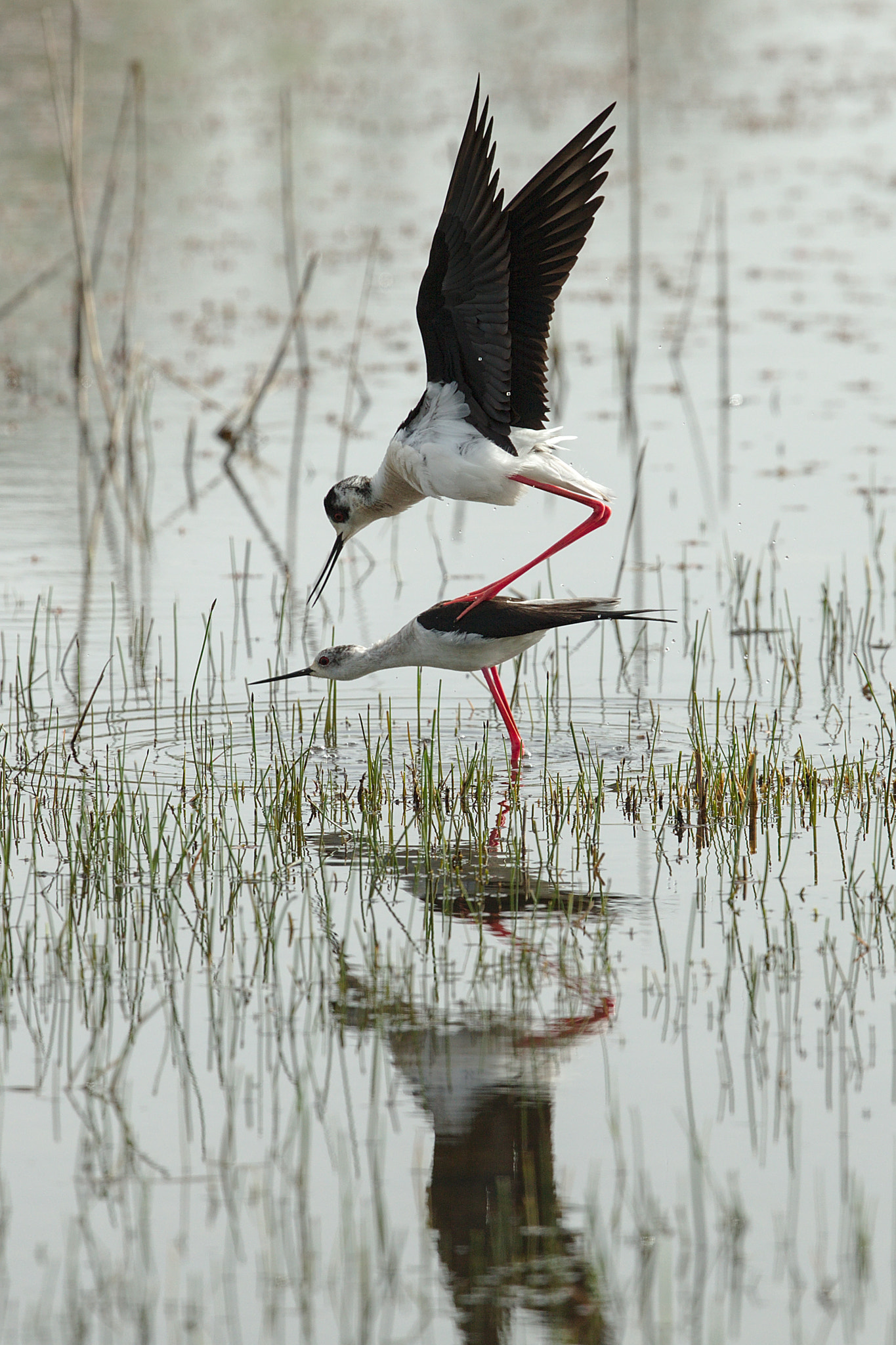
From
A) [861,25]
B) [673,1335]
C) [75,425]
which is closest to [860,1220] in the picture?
[673,1335]

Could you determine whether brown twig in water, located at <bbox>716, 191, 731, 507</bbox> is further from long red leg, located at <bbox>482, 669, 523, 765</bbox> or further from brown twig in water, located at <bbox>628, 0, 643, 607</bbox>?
long red leg, located at <bbox>482, 669, 523, 765</bbox>

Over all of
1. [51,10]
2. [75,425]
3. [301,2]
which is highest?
[301,2]

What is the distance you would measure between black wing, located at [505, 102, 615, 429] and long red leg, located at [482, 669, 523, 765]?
892mm

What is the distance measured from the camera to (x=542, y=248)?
600 centimetres

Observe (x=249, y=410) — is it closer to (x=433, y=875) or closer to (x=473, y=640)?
(x=473, y=640)

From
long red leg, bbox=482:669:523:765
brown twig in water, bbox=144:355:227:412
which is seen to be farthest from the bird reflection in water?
brown twig in water, bbox=144:355:227:412

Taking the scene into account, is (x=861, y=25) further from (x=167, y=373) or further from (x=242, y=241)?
(x=167, y=373)

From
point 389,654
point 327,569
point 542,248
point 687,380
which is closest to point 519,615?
point 389,654

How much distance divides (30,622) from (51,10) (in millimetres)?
22454

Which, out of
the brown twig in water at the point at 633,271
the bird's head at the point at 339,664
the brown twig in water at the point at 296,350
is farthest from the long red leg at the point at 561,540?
the brown twig in water at the point at 296,350

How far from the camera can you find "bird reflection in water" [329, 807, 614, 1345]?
3025 millimetres

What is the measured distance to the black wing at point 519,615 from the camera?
6.04m

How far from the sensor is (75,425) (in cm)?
1098

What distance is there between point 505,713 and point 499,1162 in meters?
2.88
